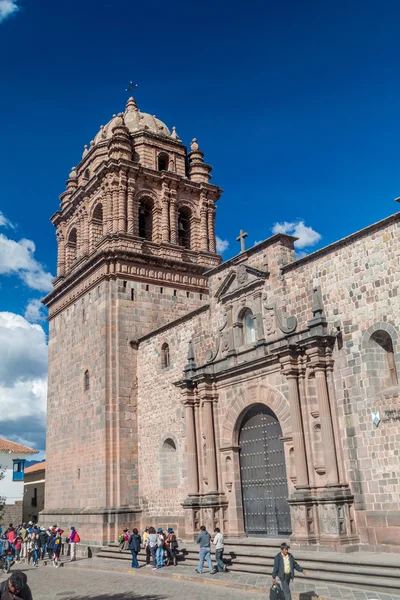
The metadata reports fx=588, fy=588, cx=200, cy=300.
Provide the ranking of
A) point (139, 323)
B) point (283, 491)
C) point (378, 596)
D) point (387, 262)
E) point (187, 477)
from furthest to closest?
point (139, 323) → point (187, 477) → point (283, 491) → point (387, 262) → point (378, 596)

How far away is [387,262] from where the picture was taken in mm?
13828

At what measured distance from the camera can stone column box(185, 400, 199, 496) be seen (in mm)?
18130

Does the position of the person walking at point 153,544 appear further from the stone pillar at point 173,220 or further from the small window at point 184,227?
the small window at point 184,227

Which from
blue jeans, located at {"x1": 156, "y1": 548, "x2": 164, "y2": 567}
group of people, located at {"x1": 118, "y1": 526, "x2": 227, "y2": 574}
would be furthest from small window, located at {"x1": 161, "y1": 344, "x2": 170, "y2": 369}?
blue jeans, located at {"x1": 156, "y1": 548, "x2": 164, "y2": 567}

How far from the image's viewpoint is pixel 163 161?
27.3m

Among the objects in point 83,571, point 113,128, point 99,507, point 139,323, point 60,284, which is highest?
point 113,128

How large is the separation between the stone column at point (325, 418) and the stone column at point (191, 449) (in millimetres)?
5357

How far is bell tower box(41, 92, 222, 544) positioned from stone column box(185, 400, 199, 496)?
360 cm

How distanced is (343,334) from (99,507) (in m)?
11.4

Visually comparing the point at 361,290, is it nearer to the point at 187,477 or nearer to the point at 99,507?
the point at 187,477

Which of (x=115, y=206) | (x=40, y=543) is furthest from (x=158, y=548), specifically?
(x=115, y=206)

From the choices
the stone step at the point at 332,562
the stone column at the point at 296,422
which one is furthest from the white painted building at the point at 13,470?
the stone column at the point at 296,422

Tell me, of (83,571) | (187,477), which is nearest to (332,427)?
(187,477)

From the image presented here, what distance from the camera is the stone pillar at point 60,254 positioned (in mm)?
27797
